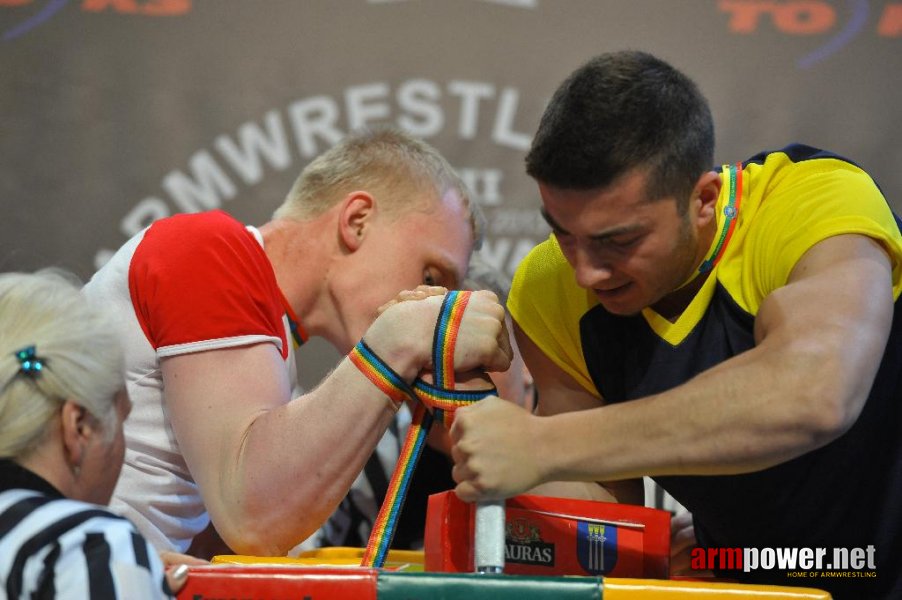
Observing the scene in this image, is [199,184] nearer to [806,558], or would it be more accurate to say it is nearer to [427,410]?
[427,410]

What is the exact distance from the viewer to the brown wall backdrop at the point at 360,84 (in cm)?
222

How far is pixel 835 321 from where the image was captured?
3.35ft

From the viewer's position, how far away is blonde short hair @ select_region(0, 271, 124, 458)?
3.33 feet

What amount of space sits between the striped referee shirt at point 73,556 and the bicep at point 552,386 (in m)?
0.67

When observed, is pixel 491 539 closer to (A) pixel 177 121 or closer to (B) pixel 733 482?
(B) pixel 733 482

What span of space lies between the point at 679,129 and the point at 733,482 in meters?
0.43

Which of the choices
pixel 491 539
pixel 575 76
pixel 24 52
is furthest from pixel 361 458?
pixel 24 52

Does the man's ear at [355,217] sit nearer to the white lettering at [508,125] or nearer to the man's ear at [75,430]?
the white lettering at [508,125]

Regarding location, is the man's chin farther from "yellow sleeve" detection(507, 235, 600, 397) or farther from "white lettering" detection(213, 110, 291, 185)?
"white lettering" detection(213, 110, 291, 185)

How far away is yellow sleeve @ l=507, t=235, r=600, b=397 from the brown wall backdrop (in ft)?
2.47

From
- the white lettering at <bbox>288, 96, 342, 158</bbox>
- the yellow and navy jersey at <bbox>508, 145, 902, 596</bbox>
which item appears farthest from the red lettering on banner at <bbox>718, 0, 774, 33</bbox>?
the yellow and navy jersey at <bbox>508, 145, 902, 596</bbox>

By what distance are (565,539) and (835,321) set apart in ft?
1.14

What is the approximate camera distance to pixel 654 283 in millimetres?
1257

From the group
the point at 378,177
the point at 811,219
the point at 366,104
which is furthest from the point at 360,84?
the point at 811,219
